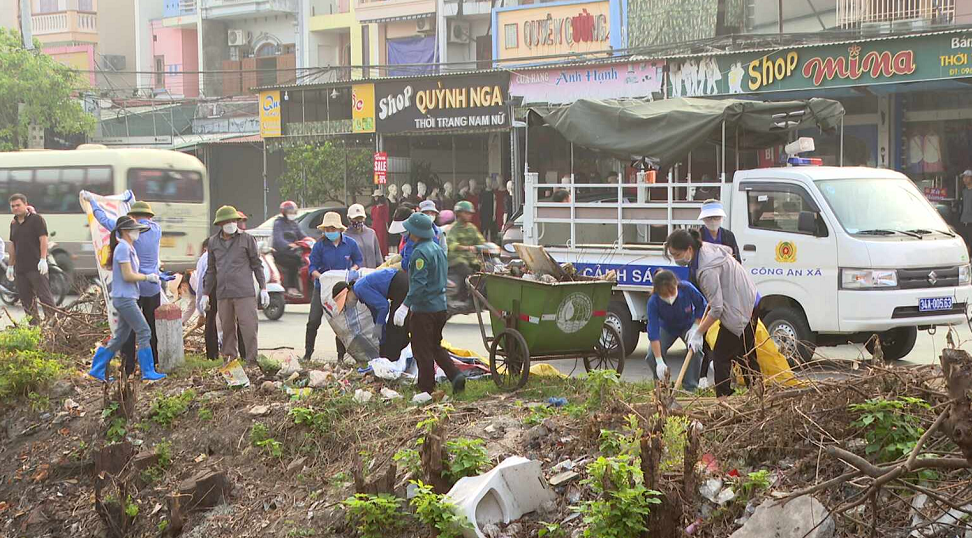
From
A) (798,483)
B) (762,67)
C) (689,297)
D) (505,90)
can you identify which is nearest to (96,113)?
(505,90)

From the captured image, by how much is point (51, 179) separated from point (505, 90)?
408 inches

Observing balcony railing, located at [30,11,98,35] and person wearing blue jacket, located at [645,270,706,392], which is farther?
balcony railing, located at [30,11,98,35]

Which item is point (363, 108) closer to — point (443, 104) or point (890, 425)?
point (443, 104)

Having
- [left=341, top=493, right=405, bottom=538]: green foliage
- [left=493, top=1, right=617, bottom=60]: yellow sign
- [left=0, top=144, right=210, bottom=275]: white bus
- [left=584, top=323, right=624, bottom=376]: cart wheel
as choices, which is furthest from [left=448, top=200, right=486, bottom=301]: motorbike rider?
[left=493, top=1, right=617, bottom=60]: yellow sign

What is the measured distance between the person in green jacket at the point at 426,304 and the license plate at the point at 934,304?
4536mm

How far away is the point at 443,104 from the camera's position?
26.0m

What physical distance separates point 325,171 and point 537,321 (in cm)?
2029

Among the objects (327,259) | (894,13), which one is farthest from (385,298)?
(894,13)

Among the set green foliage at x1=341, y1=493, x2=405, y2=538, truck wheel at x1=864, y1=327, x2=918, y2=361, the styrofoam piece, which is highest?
truck wheel at x1=864, y1=327, x2=918, y2=361

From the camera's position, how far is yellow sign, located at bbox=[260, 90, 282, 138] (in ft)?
96.3

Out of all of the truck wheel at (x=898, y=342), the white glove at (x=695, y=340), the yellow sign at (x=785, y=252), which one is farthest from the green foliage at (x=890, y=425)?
the truck wheel at (x=898, y=342)

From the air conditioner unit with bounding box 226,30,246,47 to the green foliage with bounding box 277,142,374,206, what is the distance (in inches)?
496

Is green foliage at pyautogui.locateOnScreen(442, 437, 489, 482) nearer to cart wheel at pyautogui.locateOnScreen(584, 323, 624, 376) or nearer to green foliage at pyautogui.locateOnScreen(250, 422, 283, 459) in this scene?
green foliage at pyautogui.locateOnScreen(250, 422, 283, 459)

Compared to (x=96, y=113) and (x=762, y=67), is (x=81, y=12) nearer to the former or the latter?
(x=96, y=113)
